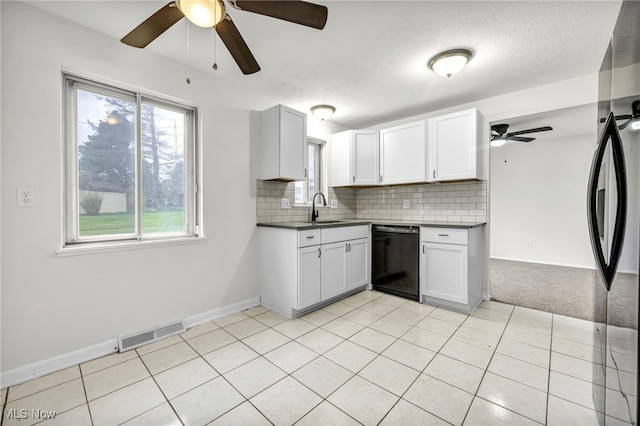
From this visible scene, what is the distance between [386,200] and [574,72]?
7.74 feet

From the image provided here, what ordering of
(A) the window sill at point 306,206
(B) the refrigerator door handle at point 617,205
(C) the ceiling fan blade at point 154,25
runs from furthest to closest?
(A) the window sill at point 306,206, (C) the ceiling fan blade at point 154,25, (B) the refrigerator door handle at point 617,205

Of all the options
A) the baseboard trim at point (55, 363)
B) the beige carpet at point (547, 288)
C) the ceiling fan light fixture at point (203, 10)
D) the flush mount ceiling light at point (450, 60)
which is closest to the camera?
the ceiling fan light fixture at point (203, 10)

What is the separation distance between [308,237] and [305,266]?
0.95 ft

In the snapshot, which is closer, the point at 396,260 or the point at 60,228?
the point at 60,228

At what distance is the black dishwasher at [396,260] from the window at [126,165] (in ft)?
7.10

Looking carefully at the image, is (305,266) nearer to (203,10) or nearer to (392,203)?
(392,203)

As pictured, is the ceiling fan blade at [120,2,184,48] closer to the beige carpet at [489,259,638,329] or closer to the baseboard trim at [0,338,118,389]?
the baseboard trim at [0,338,118,389]

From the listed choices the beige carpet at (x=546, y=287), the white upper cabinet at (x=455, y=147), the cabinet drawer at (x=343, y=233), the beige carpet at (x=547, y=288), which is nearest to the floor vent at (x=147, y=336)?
the cabinet drawer at (x=343, y=233)

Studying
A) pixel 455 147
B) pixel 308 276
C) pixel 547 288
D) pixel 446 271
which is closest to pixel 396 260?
pixel 446 271

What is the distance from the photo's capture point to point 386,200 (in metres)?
4.07

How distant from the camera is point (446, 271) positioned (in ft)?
9.48

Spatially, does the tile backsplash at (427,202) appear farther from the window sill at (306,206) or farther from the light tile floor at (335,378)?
the light tile floor at (335,378)

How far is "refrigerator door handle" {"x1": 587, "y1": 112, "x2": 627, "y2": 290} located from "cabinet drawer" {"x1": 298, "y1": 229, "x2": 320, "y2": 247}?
2.01 meters

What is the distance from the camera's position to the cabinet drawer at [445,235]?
277cm
